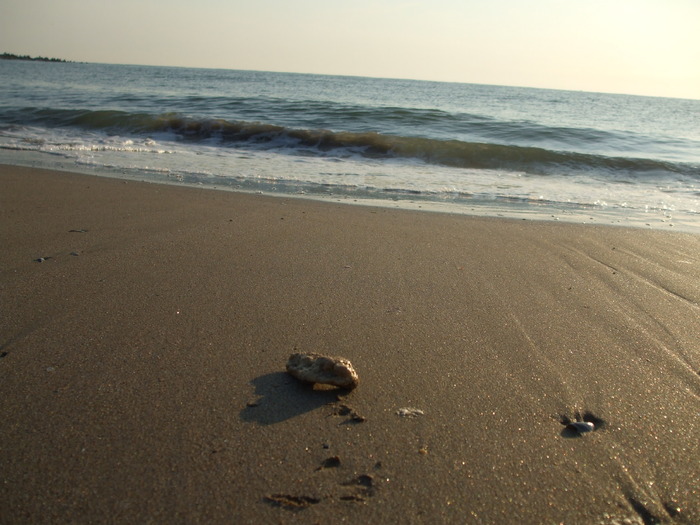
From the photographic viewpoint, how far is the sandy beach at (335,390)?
126 cm

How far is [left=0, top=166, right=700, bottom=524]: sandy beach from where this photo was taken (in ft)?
4.15

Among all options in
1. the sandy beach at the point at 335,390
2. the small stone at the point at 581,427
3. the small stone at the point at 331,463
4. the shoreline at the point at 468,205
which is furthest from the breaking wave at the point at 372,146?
the small stone at the point at 331,463

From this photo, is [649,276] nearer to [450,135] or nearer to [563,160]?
[563,160]

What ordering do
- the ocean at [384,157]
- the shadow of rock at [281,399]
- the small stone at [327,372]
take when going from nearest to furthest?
the shadow of rock at [281,399] < the small stone at [327,372] < the ocean at [384,157]

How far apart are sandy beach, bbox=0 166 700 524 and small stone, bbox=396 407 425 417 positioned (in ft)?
0.07

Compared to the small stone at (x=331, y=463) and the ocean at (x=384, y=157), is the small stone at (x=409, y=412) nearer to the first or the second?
the small stone at (x=331, y=463)

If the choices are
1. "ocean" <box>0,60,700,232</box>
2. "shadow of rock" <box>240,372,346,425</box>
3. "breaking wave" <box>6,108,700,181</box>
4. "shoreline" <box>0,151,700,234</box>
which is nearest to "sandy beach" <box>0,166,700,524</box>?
"shadow of rock" <box>240,372,346,425</box>

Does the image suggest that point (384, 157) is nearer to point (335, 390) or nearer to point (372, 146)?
point (372, 146)

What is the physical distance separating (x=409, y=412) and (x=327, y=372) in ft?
0.94

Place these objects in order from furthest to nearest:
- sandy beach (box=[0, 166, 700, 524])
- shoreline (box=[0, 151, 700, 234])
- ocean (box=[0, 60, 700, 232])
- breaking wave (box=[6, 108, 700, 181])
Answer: breaking wave (box=[6, 108, 700, 181]) → ocean (box=[0, 60, 700, 232]) → shoreline (box=[0, 151, 700, 234]) → sandy beach (box=[0, 166, 700, 524])

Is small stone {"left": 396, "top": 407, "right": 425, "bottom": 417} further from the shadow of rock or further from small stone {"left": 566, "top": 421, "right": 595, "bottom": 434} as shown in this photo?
small stone {"left": 566, "top": 421, "right": 595, "bottom": 434}

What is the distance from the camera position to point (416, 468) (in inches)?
53.7

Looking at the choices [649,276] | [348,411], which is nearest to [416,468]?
[348,411]

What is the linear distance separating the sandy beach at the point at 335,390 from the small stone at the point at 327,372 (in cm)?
4
